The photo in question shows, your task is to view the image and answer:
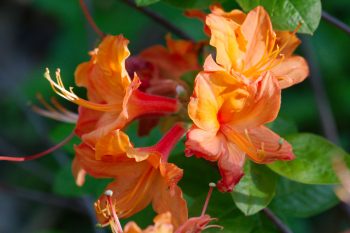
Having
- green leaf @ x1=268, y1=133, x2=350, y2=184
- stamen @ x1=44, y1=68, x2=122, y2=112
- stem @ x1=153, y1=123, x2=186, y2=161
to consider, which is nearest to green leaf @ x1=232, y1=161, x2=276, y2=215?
green leaf @ x1=268, y1=133, x2=350, y2=184

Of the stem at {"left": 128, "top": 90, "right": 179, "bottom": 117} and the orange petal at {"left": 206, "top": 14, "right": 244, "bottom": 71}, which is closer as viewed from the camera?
the orange petal at {"left": 206, "top": 14, "right": 244, "bottom": 71}

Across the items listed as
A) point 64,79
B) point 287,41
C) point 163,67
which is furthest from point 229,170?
point 64,79

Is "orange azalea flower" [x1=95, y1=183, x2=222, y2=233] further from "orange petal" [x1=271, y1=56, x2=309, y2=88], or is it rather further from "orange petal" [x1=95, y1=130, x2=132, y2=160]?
"orange petal" [x1=271, y1=56, x2=309, y2=88]

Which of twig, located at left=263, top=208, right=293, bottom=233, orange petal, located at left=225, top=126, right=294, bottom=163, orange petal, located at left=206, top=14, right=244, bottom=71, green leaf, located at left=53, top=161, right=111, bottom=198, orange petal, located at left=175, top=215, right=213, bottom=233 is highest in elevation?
orange petal, located at left=206, top=14, right=244, bottom=71

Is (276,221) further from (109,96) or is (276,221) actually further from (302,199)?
(109,96)

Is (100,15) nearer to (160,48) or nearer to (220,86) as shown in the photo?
(160,48)

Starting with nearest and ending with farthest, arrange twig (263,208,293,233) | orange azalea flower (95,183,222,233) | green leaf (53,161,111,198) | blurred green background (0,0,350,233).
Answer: orange azalea flower (95,183,222,233) → twig (263,208,293,233) → green leaf (53,161,111,198) → blurred green background (0,0,350,233)
